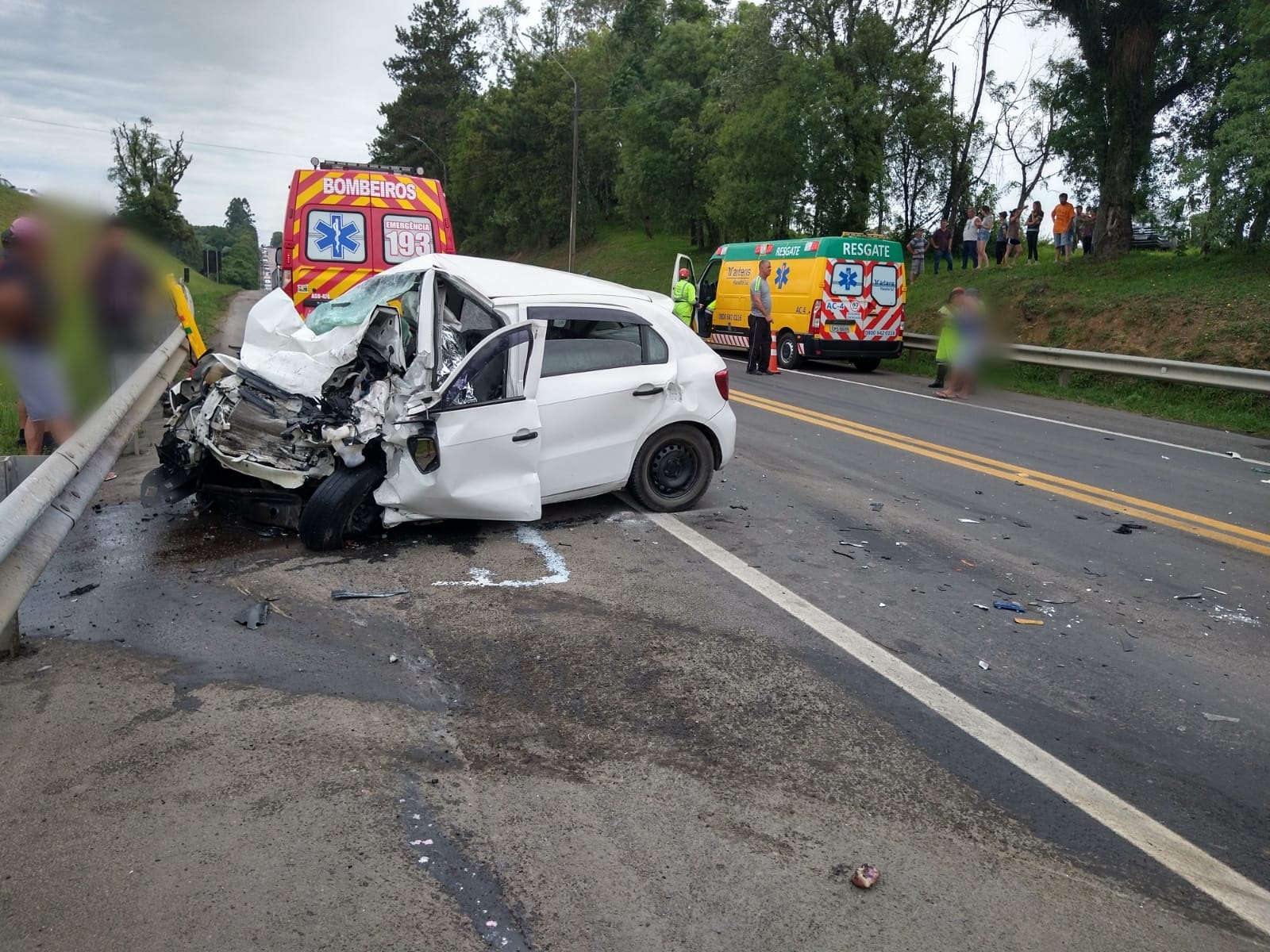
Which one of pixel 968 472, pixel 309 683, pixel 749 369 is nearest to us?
pixel 309 683

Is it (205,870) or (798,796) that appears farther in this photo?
(798,796)

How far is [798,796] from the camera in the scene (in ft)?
12.0

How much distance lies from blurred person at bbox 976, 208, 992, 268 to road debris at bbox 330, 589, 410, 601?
22.7 metres

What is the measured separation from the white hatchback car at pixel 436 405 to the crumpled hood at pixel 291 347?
0.01 metres

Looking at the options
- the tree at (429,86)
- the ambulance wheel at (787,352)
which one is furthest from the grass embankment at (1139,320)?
the tree at (429,86)

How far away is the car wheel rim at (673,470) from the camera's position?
7637 mm

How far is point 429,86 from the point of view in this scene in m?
73.4

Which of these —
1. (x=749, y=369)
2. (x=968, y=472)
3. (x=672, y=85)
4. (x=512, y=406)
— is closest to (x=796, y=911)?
(x=512, y=406)

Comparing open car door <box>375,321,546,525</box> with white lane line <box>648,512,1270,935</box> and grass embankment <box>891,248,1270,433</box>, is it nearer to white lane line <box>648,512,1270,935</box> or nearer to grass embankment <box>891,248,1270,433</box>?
white lane line <box>648,512,1270,935</box>

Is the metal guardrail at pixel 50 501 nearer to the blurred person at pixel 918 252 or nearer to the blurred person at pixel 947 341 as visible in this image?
the blurred person at pixel 947 341

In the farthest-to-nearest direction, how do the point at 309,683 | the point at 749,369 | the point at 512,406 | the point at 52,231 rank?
the point at 749,369 → the point at 512,406 → the point at 52,231 → the point at 309,683

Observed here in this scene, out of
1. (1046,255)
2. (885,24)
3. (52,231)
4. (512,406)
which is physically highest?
(885,24)

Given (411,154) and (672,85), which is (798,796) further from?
(411,154)

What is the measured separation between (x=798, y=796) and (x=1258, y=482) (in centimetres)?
842
